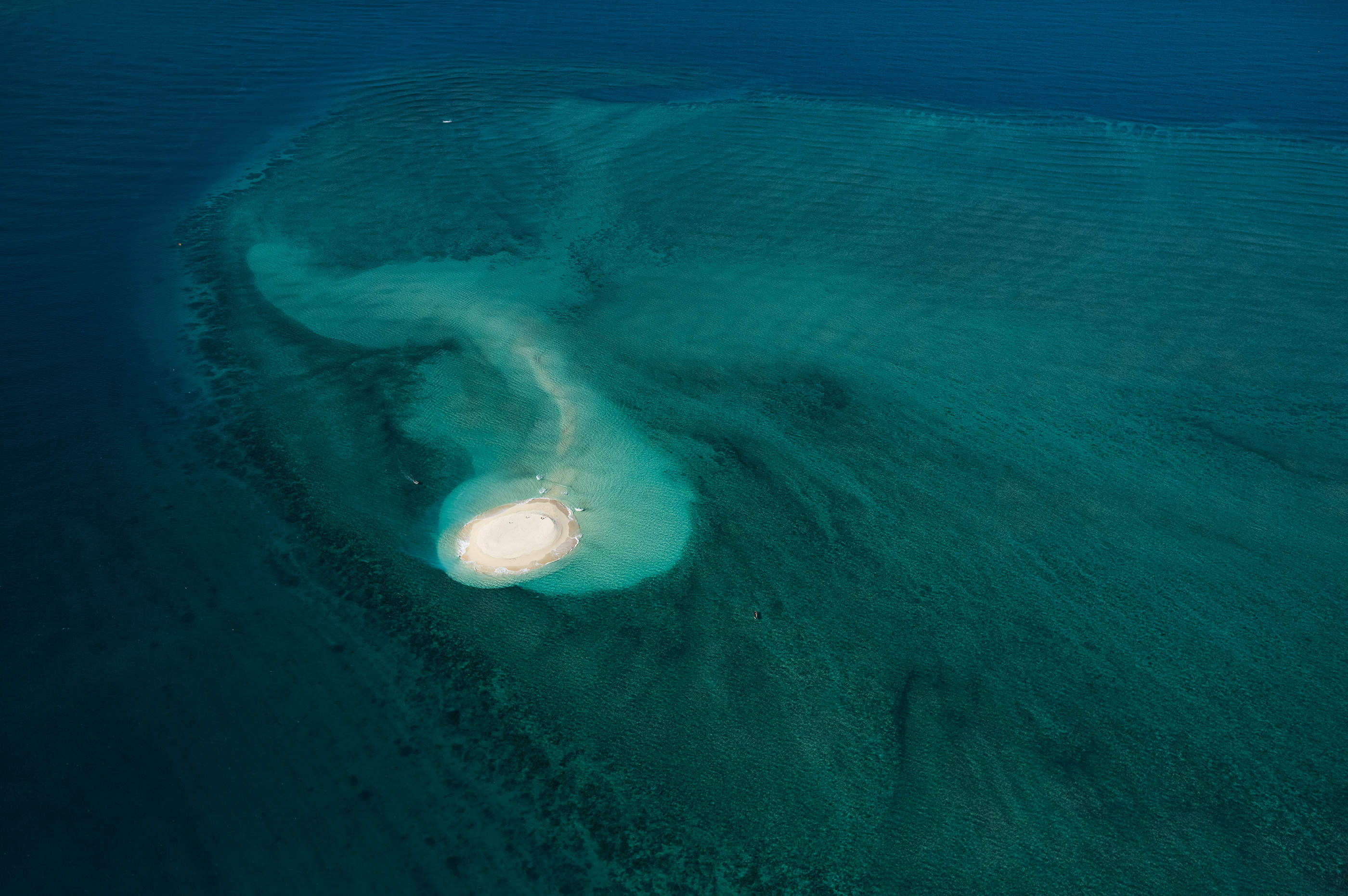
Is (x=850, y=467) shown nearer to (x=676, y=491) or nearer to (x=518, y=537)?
(x=676, y=491)

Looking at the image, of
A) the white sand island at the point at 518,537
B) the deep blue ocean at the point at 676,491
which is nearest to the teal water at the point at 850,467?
the deep blue ocean at the point at 676,491

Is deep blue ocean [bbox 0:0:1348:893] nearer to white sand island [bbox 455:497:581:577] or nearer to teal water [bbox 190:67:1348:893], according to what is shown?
teal water [bbox 190:67:1348:893]

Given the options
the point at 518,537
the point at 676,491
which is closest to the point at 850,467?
the point at 676,491

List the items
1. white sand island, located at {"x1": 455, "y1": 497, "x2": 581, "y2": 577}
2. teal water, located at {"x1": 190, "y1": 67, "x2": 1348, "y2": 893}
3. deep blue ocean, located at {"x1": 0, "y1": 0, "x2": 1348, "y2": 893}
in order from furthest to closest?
white sand island, located at {"x1": 455, "y1": 497, "x2": 581, "y2": 577}, teal water, located at {"x1": 190, "y1": 67, "x2": 1348, "y2": 893}, deep blue ocean, located at {"x1": 0, "y1": 0, "x2": 1348, "y2": 893}

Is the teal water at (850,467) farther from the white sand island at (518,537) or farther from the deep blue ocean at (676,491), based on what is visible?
the white sand island at (518,537)

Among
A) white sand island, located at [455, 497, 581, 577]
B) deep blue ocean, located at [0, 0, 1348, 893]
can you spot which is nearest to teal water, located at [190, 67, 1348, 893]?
deep blue ocean, located at [0, 0, 1348, 893]

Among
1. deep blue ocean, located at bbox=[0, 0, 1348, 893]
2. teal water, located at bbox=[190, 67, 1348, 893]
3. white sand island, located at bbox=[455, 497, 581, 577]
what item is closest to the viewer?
deep blue ocean, located at bbox=[0, 0, 1348, 893]
